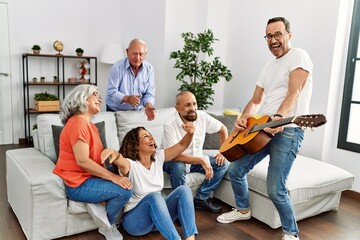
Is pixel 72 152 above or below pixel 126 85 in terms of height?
below

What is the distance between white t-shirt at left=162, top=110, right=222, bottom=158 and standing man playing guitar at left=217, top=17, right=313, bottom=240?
45cm

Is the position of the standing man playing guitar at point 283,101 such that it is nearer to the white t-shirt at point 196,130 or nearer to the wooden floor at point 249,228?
the wooden floor at point 249,228

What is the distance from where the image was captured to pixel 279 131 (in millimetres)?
2014

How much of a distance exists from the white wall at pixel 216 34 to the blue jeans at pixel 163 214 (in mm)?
1983

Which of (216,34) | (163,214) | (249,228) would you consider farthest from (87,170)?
(216,34)

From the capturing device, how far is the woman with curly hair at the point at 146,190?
2.01 m

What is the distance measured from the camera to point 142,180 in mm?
2139

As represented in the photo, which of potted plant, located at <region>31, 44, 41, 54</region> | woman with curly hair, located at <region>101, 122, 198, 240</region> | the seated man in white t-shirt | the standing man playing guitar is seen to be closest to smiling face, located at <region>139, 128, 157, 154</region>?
woman with curly hair, located at <region>101, 122, 198, 240</region>

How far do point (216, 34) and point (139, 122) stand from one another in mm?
2075

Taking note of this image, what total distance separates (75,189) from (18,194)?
585mm

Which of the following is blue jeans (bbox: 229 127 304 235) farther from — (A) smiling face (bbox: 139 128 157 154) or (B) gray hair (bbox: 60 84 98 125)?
(B) gray hair (bbox: 60 84 98 125)

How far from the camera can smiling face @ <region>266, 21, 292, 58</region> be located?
2037 millimetres

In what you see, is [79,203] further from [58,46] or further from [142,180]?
[58,46]

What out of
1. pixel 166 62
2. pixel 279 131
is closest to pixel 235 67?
pixel 166 62
